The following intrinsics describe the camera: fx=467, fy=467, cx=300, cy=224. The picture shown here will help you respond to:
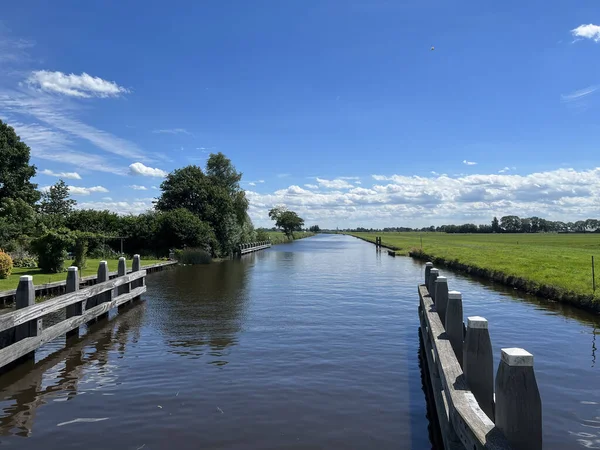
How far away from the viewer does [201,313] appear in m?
15.1

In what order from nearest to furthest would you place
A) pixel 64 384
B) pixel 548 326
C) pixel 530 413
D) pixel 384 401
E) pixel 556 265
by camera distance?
1. pixel 530 413
2. pixel 384 401
3. pixel 64 384
4. pixel 548 326
5. pixel 556 265

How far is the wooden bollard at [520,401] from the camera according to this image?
123 inches

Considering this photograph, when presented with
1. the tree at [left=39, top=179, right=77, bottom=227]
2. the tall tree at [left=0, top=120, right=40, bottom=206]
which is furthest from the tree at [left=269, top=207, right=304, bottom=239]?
the tall tree at [left=0, top=120, right=40, bottom=206]

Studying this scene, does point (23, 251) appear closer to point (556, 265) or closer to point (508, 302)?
point (508, 302)

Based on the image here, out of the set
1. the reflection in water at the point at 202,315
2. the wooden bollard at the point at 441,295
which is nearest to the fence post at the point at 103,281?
the reflection in water at the point at 202,315

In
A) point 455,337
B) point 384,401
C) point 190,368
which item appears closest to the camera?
point 455,337

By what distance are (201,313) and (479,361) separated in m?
11.7

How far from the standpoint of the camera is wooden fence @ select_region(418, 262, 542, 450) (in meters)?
3.16

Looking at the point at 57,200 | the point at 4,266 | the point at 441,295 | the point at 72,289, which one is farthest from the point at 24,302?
the point at 57,200

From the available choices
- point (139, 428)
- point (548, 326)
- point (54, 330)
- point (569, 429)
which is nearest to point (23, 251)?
point (54, 330)

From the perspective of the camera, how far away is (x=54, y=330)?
984cm

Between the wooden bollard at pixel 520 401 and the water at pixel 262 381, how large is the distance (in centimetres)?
285

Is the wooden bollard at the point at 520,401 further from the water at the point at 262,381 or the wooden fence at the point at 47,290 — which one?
the wooden fence at the point at 47,290

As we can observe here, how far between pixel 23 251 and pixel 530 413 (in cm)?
2970
